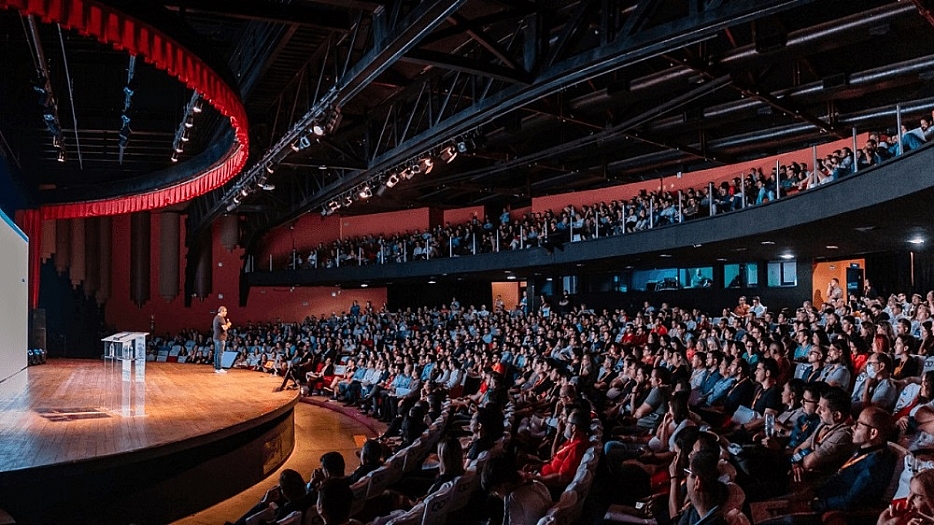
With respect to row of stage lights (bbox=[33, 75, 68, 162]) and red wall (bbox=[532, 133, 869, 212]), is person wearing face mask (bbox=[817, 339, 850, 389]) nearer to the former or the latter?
red wall (bbox=[532, 133, 869, 212])

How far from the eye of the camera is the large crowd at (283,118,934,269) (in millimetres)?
9781

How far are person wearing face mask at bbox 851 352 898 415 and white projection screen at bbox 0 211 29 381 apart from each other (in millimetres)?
12081

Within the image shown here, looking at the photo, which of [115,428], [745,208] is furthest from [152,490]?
[745,208]

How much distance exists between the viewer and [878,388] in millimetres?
5754

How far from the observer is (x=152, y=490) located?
22.3 ft

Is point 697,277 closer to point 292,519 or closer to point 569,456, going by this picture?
point 569,456

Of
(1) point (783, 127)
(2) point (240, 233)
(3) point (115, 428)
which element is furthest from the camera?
(2) point (240, 233)

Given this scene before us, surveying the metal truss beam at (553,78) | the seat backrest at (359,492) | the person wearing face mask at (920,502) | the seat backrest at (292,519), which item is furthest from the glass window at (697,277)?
the seat backrest at (292,519)

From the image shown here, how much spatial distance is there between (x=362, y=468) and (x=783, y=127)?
12.2 metres

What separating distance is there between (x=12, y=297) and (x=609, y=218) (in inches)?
456

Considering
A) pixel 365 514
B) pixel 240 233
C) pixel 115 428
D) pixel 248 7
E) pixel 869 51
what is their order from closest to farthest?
pixel 365 514
pixel 248 7
pixel 115 428
pixel 869 51
pixel 240 233

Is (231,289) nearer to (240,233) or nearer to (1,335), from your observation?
(240,233)

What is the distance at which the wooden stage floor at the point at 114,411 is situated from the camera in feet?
21.5

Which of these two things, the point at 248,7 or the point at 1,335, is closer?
the point at 248,7
